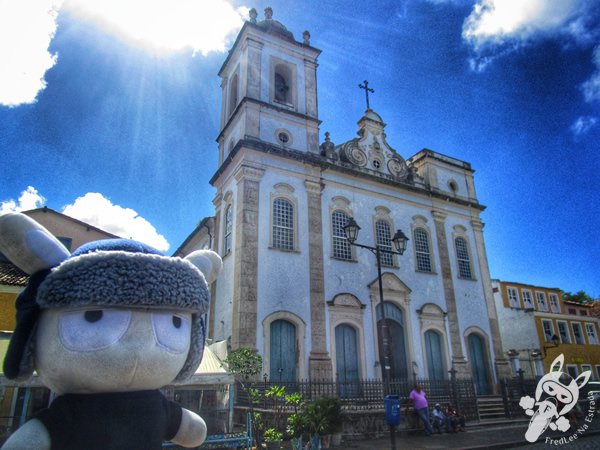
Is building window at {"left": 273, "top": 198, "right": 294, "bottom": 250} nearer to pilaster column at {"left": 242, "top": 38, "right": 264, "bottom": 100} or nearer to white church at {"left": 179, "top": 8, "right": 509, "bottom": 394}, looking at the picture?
white church at {"left": 179, "top": 8, "right": 509, "bottom": 394}

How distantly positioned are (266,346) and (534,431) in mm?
8678

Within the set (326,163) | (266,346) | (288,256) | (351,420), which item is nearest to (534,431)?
(351,420)

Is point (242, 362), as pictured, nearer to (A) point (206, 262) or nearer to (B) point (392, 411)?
(B) point (392, 411)

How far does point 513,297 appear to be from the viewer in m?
29.6

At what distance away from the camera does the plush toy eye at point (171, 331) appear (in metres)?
3.06

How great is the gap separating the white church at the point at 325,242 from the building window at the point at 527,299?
11.3 metres

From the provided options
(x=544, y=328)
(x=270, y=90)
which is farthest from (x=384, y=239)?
(x=544, y=328)

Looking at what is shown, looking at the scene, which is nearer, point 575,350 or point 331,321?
point 331,321

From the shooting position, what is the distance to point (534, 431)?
12383 mm

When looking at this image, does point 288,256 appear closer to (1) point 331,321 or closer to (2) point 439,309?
(1) point 331,321

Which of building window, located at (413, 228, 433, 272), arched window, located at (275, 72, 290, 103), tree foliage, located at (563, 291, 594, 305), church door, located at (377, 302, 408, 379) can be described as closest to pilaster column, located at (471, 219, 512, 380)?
building window, located at (413, 228, 433, 272)

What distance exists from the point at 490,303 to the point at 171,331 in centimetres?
2029

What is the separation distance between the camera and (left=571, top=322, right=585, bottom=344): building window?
95.4 feet

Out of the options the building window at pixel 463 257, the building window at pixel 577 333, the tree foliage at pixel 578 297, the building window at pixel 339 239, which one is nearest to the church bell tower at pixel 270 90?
the building window at pixel 339 239
